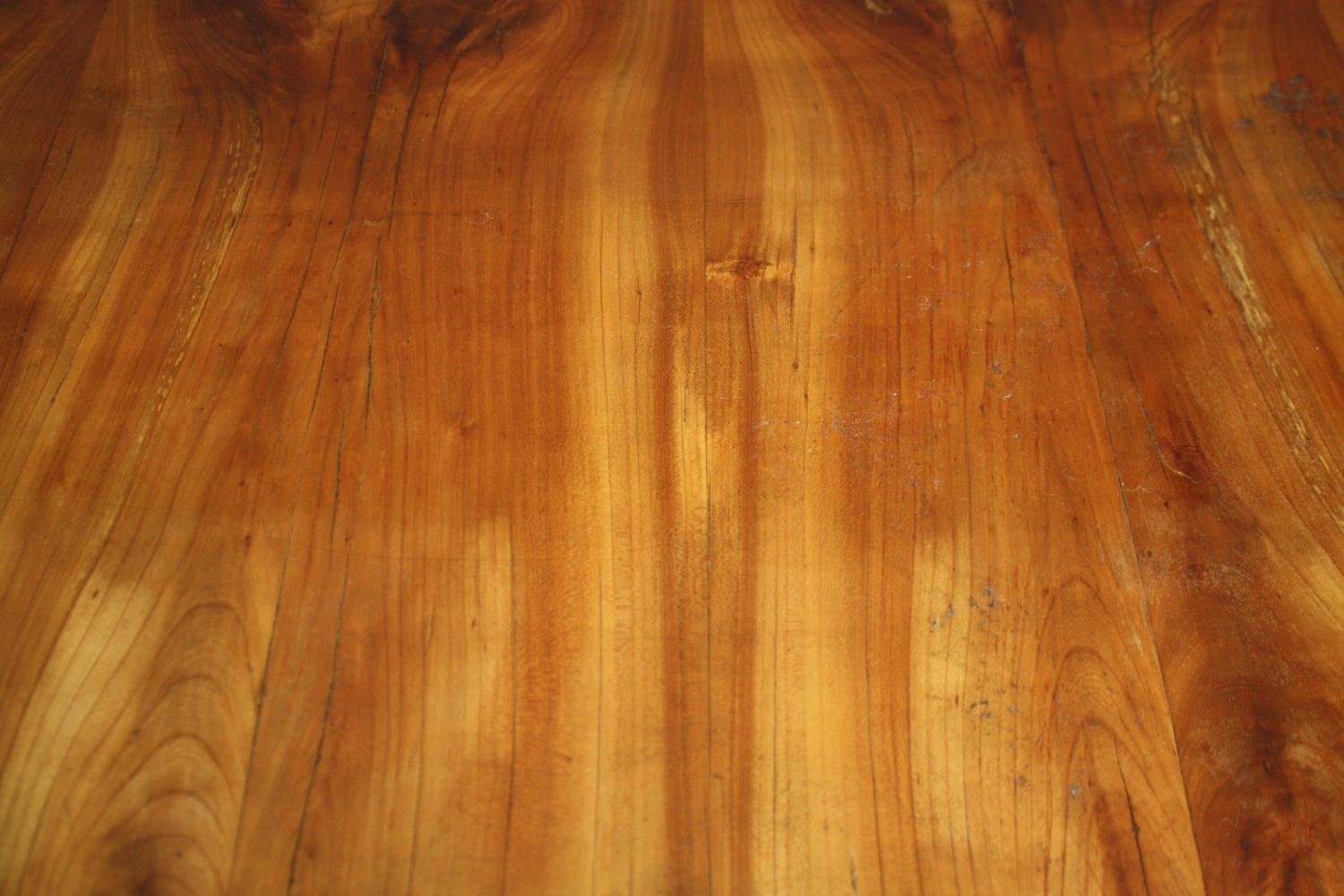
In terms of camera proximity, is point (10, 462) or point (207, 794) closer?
point (207, 794)

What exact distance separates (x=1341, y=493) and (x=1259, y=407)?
88 millimetres

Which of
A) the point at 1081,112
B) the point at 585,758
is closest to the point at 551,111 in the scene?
the point at 1081,112

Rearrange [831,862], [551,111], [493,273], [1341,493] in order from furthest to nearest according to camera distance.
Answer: [551,111]
[493,273]
[1341,493]
[831,862]

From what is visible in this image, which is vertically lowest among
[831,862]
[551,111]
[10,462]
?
[831,862]

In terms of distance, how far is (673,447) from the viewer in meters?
0.83

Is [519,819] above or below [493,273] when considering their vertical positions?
below

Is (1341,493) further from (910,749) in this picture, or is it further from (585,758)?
(585,758)

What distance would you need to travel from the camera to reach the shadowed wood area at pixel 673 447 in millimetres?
702

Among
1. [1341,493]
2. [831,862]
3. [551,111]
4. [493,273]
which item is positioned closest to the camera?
[831,862]

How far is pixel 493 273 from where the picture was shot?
0.92 meters

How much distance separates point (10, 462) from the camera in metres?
0.83

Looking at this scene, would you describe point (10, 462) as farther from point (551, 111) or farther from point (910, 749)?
point (910, 749)

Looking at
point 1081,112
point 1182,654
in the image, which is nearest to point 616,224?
point 1081,112

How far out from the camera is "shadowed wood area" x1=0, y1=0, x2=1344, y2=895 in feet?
2.30
